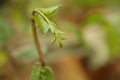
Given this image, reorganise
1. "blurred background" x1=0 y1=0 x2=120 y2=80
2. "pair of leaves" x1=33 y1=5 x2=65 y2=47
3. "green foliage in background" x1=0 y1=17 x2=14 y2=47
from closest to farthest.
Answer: "pair of leaves" x1=33 y1=5 x2=65 y2=47 < "green foliage in background" x1=0 y1=17 x2=14 y2=47 < "blurred background" x1=0 y1=0 x2=120 y2=80

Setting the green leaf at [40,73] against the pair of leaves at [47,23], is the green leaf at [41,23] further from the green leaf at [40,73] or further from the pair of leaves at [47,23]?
the green leaf at [40,73]

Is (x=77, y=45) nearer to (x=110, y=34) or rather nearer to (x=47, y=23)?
(x=110, y=34)

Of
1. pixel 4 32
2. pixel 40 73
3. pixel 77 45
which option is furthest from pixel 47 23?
pixel 77 45

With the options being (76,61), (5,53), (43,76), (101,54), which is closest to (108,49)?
(101,54)

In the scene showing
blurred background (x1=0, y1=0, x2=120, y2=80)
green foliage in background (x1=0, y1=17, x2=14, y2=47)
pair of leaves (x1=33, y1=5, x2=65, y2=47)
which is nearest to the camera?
pair of leaves (x1=33, y1=5, x2=65, y2=47)

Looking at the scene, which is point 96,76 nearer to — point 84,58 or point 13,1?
point 84,58

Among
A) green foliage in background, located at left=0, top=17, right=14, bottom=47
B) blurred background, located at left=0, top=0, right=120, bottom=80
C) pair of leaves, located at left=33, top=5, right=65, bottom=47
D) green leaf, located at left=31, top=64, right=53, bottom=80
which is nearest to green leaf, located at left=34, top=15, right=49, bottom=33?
pair of leaves, located at left=33, top=5, right=65, bottom=47

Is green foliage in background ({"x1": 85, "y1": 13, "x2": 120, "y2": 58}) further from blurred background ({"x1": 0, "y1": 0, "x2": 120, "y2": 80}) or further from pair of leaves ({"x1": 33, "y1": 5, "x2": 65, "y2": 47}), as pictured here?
pair of leaves ({"x1": 33, "y1": 5, "x2": 65, "y2": 47})
